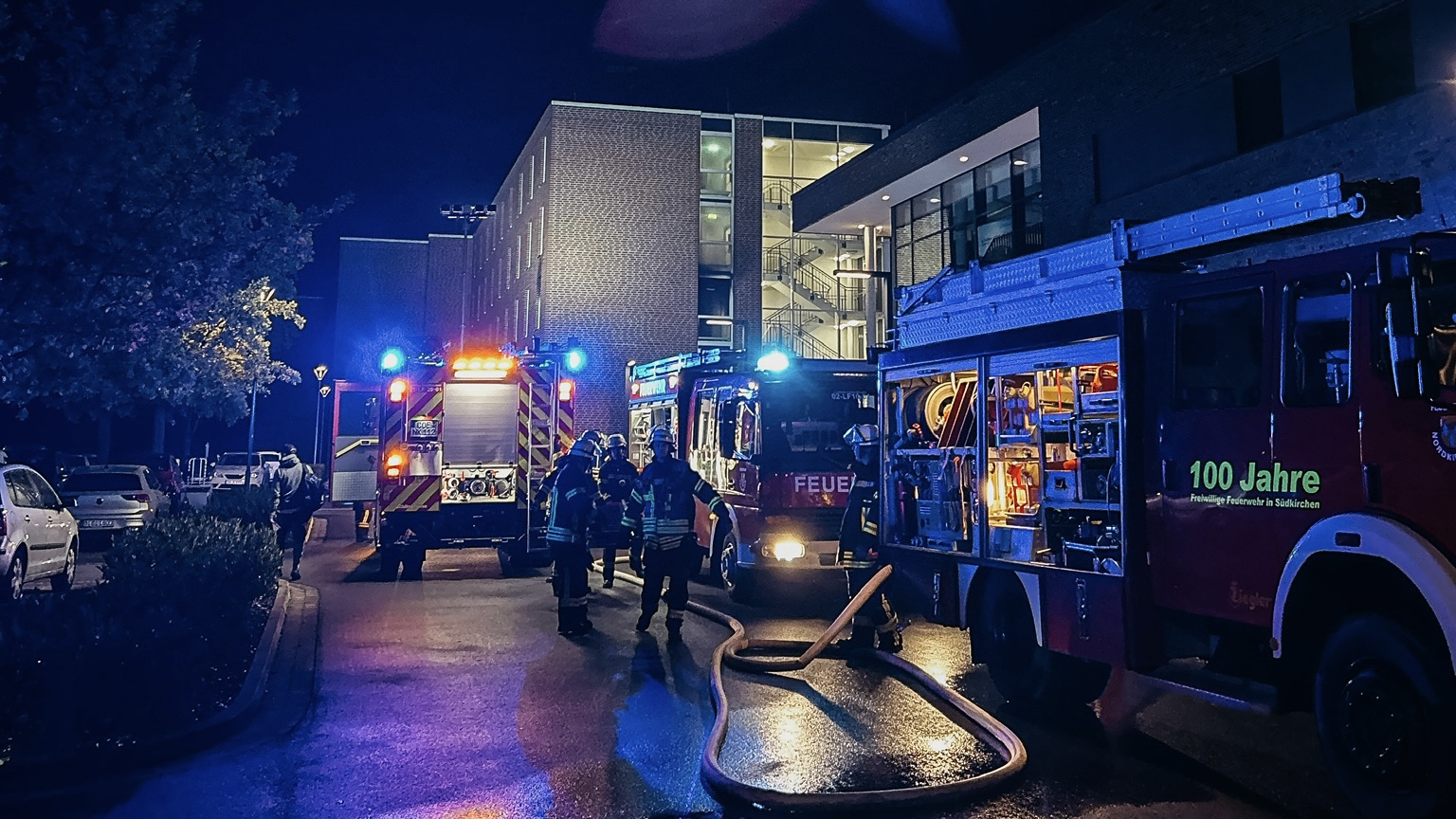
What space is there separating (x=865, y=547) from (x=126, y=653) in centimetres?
547

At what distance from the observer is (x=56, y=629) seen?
6.27 m

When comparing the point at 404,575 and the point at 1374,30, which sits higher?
the point at 1374,30

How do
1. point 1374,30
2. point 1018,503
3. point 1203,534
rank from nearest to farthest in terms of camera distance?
point 1203,534, point 1018,503, point 1374,30

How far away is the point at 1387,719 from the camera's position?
168 inches

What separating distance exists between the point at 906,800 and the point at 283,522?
11.7 metres

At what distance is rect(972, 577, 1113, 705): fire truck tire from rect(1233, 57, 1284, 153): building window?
37.9 feet

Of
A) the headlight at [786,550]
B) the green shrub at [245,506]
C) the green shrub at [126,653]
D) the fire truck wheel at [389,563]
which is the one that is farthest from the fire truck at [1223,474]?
the green shrub at [245,506]

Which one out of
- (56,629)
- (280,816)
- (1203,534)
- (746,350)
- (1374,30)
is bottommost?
(280,816)

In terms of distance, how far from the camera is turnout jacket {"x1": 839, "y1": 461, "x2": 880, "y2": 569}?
8.55 meters

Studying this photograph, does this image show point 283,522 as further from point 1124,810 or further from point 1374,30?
point 1374,30

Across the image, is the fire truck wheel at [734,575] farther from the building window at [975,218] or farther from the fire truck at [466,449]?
the building window at [975,218]

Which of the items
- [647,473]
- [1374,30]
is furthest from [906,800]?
[1374,30]

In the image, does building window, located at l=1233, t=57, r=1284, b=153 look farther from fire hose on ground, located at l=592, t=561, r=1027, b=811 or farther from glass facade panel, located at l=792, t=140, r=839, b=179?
glass facade panel, located at l=792, t=140, r=839, b=179

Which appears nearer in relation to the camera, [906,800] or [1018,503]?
[906,800]
